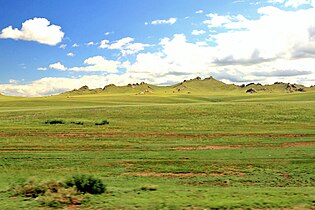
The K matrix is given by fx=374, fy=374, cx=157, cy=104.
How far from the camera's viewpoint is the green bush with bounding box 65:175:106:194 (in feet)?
48.2

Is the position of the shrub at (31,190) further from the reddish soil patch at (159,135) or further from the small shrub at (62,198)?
the reddish soil patch at (159,135)

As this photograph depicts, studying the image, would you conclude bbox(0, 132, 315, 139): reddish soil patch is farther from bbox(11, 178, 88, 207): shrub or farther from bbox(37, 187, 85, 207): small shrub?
bbox(37, 187, 85, 207): small shrub

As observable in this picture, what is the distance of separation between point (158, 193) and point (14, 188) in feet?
19.4

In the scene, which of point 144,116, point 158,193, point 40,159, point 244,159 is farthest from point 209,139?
point 144,116

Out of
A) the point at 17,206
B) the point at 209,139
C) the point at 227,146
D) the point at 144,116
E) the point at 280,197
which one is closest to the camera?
the point at 17,206

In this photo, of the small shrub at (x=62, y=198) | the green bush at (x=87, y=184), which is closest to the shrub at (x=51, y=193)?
the small shrub at (x=62, y=198)

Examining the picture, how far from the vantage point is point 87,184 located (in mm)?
14906

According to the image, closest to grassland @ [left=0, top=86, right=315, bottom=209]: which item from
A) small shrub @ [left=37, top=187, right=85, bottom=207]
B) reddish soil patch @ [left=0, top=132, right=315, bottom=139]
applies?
reddish soil patch @ [left=0, top=132, right=315, bottom=139]

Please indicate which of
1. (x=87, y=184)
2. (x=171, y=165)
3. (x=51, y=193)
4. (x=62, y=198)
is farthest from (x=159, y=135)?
(x=62, y=198)

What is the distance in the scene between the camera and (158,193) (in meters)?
14.7

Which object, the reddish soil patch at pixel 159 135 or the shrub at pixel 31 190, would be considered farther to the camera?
the reddish soil patch at pixel 159 135

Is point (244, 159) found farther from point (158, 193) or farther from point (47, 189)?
point (47, 189)

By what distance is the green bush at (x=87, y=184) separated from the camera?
48.2 feet

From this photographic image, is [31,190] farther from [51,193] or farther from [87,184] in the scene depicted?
[87,184]
